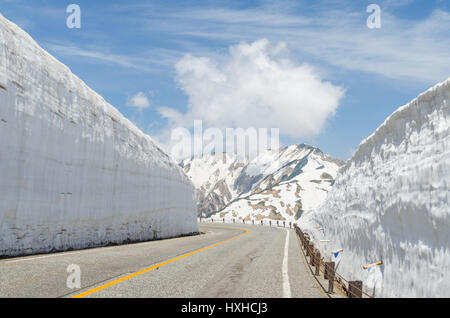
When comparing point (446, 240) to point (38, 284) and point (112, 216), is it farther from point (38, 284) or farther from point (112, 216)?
point (112, 216)

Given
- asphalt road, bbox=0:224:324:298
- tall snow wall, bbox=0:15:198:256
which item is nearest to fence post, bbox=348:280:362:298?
asphalt road, bbox=0:224:324:298

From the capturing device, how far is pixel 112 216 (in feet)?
62.5

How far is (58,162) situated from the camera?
14969 mm

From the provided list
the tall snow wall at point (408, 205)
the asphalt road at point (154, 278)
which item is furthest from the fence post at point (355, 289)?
the asphalt road at point (154, 278)

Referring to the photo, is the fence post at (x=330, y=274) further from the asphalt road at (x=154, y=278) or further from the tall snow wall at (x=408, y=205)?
the tall snow wall at (x=408, y=205)

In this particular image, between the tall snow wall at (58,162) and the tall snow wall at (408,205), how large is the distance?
11519 millimetres

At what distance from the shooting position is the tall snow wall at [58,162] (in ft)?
41.0

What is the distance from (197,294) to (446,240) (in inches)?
174

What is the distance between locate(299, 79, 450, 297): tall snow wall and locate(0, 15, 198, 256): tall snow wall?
453 inches

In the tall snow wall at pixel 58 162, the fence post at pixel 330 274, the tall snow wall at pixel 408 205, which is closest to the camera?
the tall snow wall at pixel 408 205

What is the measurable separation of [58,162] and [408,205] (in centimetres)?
1376
